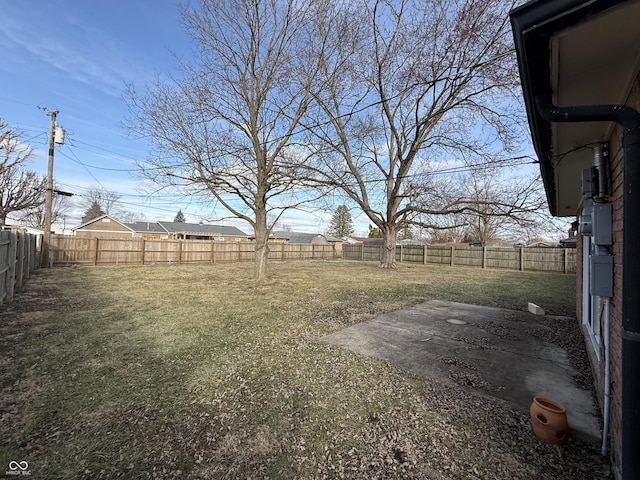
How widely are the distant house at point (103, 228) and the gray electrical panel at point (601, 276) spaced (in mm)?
36594

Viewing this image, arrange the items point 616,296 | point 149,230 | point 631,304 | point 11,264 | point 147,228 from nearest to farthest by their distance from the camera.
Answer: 1. point 631,304
2. point 616,296
3. point 11,264
4. point 149,230
5. point 147,228

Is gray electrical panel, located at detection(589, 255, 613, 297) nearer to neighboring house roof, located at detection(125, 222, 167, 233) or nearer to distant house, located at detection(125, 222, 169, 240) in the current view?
distant house, located at detection(125, 222, 169, 240)

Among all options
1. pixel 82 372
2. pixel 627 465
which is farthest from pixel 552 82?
pixel 82 372

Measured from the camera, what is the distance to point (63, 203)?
34562 millimetres

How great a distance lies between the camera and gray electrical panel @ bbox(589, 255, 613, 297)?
6.40 feet

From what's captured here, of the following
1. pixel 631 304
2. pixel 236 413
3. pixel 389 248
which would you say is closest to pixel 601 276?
pixel 631 304

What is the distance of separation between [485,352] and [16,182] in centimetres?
2861

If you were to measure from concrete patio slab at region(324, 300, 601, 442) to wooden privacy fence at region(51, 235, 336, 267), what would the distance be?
14.6 meters

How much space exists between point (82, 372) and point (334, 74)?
1046 centimetres

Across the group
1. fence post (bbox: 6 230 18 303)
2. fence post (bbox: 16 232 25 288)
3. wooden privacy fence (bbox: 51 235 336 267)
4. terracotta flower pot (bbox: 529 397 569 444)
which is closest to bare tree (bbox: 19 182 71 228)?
wooden privacy fence (bbox: 51 235 336 267)

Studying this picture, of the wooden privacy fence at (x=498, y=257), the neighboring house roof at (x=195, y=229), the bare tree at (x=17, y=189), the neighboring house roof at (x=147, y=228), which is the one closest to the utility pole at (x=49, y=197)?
the bare tree at (x=17, y=189)

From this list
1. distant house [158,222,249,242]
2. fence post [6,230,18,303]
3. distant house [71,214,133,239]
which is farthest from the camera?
distant house [158,222,249,242]

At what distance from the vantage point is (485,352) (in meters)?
3.85

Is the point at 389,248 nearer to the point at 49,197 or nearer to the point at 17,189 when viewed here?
the point at 49,197
